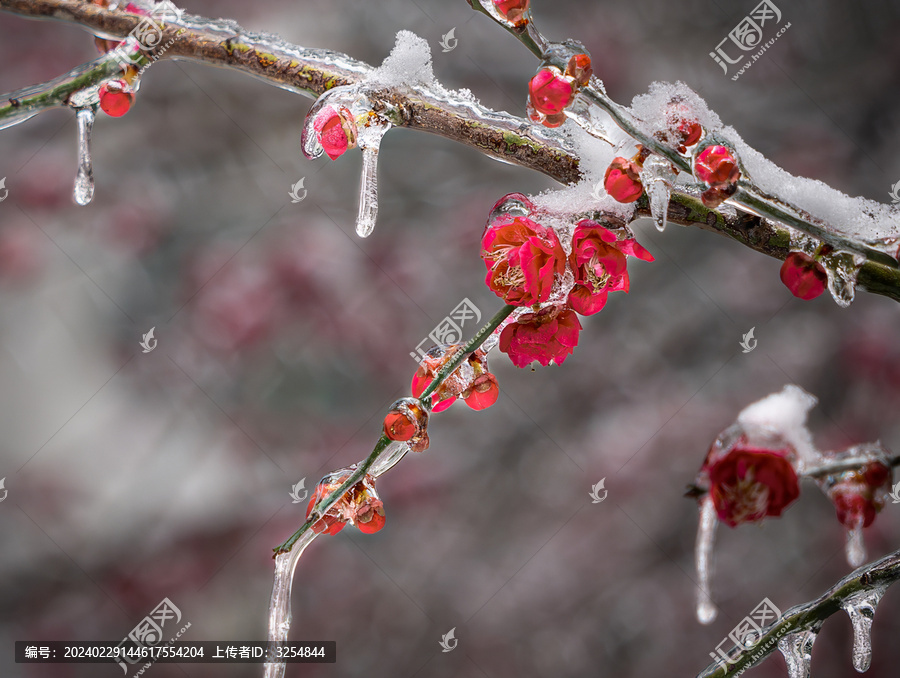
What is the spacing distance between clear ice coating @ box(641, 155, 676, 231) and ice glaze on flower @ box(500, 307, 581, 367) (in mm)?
85

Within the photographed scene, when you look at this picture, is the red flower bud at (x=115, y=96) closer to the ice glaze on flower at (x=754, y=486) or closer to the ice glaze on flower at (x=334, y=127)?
the ice glaze on flower at (x=334, y=127)

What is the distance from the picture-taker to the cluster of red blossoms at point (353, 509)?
1.26 feet

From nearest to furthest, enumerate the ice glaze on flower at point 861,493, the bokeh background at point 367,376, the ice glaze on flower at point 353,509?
the ice glaze on flower at point 861,493 → the ice glaze on flower at point 353,509 → the bokeh background at point 367,376

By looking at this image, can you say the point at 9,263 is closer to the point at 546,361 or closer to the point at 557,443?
the point at 557,443

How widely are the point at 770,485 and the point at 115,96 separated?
0.44 m

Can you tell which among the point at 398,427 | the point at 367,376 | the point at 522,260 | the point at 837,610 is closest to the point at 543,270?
the point at 522,260

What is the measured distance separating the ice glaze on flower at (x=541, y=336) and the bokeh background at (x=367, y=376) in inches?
32.5

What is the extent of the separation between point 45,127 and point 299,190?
0.52 meters

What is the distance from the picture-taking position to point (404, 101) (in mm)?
385

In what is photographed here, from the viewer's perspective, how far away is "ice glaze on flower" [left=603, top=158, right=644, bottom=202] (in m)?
0.32

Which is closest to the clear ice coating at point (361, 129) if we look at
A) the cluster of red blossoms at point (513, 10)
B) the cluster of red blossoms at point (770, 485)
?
the cluster of red blossoms at point (513, 10)

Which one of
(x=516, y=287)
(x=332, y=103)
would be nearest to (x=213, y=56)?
(x=332, y=103)

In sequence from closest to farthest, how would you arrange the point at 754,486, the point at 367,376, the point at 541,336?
the point at 754,486 → the point at 541,336 → the point at 367,376

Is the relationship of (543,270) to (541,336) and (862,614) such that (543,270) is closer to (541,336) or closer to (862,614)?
(541,336)
